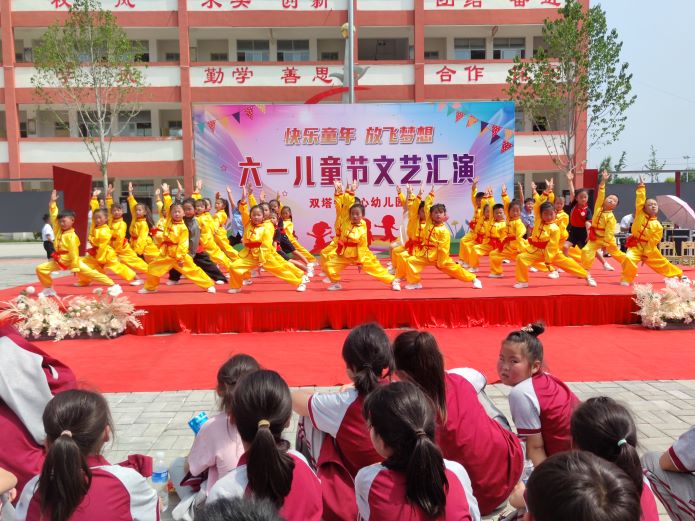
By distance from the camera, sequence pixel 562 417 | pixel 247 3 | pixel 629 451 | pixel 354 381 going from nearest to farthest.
A: pixel 629 451 → pixel 354 381 → pixel 562 417 → pixel 247 3

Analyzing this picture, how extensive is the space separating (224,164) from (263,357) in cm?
690

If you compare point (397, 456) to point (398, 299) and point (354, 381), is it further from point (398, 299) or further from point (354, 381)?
point (398, 299)

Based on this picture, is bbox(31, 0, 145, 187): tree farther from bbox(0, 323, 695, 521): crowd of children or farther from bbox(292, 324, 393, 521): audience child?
bbox(292, 324, 393, 521): audience child

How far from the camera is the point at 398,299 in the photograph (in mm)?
6309

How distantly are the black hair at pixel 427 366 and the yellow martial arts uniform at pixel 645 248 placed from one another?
19.6ft

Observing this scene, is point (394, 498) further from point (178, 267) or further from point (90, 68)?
point (90, 68)

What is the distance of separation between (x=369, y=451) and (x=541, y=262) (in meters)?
6.10

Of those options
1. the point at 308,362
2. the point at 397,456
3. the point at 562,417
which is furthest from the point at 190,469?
the point at 308,362

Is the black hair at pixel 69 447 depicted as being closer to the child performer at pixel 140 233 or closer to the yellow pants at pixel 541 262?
the yellow pants at pixel 541 262

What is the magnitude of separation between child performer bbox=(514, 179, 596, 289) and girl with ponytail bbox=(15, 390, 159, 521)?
6.24 meters

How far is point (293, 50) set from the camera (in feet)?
70.3

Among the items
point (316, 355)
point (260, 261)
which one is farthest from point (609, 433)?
point (260, 261)

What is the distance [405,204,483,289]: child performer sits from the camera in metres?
7.36

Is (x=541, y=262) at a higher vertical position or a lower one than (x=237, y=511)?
lower
